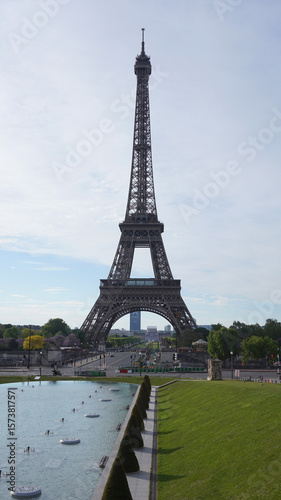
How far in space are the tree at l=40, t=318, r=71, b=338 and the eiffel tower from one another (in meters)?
34.4

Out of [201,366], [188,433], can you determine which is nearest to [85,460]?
[188,433]

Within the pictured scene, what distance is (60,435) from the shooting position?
34.1 m

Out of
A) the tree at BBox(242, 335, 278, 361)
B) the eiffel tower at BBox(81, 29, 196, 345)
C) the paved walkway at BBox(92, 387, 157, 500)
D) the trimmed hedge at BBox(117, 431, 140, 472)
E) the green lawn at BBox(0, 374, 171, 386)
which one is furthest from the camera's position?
the eiffel tower at BBox(81, 29, 196, 345)

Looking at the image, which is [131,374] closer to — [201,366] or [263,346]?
[201,366]

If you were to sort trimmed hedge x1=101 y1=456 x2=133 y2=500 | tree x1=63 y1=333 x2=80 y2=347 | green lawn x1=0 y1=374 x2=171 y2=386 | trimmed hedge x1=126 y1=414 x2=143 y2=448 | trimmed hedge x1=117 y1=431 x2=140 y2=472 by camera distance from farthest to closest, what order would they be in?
tree x1=63 y1=333 x2=80 y2=347 → green lawn x1=0 y1=374 x2=171 y2=386 → trimmed hedge x1=126 y1=414 x2=143 y2=448 → trimmed hedge x1=117 y1=431 x2=140 y2=472 → trimmed hedge x1=101 y1=456 x2=133 y2=500

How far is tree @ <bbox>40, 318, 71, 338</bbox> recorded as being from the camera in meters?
145

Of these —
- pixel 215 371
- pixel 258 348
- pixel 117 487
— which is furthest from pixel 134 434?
pixel 258 348

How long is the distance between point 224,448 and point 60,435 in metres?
15.3

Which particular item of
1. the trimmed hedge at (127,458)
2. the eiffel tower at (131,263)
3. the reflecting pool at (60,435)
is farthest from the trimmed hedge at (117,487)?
the eiffel tower at (131,263)

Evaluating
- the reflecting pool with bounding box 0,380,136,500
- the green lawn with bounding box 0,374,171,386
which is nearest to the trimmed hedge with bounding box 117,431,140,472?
the reflecting pool with bounding box 0,380,136,500

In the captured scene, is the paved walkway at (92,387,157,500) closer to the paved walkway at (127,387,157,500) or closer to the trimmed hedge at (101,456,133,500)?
the paved walkway at (127,387,157,500)

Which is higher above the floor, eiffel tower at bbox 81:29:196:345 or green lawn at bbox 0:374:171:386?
eiffel tower at bbox 81:29:196:345

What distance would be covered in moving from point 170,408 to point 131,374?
3268 cm

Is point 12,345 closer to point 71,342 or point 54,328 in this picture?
point 71,342
